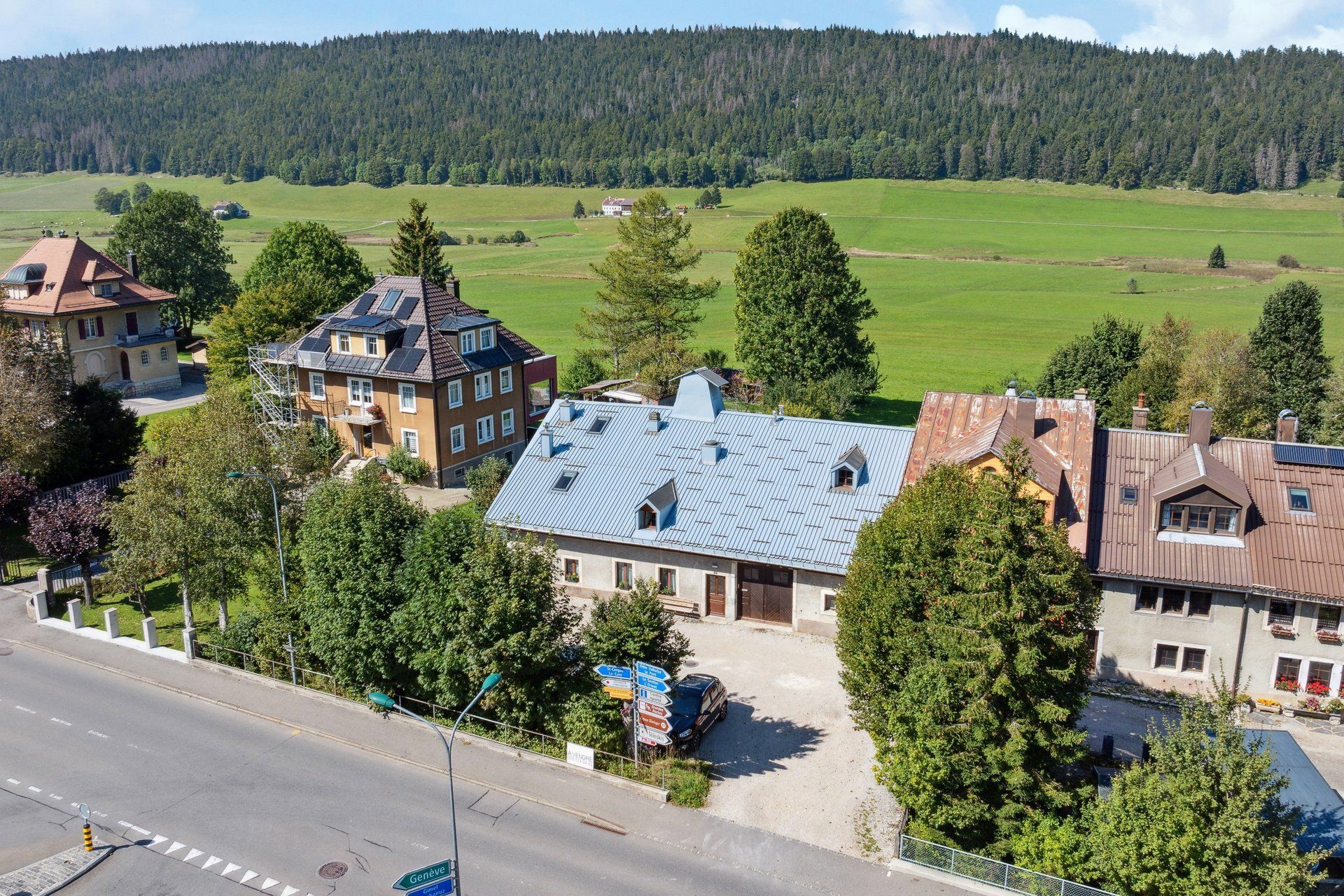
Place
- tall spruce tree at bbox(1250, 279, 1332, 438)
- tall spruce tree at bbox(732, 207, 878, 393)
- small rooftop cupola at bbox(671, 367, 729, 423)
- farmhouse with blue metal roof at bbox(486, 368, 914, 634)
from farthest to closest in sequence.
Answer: tall spruce tree at bbox(732, 207, 878, 393), tall spruce tree at bbox(1250, 279, 1332, 438), small rooftop cupola at bbox(671, 367, 729, 423), farmhouse with blue metal roof at bbox(486, 368, 914, 634)

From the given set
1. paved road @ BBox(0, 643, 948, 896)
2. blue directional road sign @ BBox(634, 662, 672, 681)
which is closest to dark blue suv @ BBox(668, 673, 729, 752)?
blue directional road sign @ BBox(634, 662, 672, 681)

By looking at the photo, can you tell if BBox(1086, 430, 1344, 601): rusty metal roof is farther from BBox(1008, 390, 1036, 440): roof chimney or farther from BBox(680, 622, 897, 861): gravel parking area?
BBox(680, 622, 897, 861): gravel parking area

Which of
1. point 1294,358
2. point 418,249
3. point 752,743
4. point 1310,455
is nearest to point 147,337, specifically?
point 418,249

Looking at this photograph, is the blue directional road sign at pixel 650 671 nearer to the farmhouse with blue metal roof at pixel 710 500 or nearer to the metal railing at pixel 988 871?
the metal railing at pixel 988 871

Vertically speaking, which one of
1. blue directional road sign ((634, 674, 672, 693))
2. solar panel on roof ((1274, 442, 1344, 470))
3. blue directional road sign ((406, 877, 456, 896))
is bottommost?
blue directional road sign ((406, 877, 456, 896))

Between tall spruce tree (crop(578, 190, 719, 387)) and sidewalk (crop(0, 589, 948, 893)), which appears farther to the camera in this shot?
tall spruce tree (crop(578, 190, 719, 387))

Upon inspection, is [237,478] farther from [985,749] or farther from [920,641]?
[985,749]
